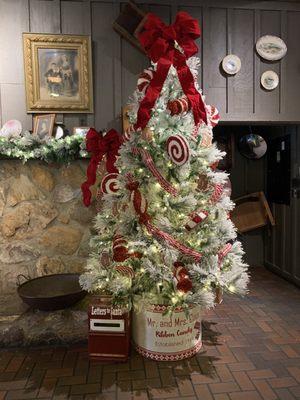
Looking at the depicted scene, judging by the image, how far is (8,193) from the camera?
9.30 feet

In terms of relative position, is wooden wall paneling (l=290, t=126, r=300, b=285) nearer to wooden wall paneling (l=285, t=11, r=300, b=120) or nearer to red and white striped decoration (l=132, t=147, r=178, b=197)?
wooden wall paneling (l=285, t=11, r=300, b=120)

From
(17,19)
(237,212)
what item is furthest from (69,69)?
(237,212)

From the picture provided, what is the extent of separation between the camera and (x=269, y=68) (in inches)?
122

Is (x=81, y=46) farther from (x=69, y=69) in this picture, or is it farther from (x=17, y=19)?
(x=17, y=19)

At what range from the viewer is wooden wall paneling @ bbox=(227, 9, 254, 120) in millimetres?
3027

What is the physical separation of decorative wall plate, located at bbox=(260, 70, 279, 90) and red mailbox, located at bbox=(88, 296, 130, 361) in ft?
7.60

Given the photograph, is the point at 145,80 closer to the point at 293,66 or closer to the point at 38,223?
the point at 38,223

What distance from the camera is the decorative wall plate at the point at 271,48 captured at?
3.04m

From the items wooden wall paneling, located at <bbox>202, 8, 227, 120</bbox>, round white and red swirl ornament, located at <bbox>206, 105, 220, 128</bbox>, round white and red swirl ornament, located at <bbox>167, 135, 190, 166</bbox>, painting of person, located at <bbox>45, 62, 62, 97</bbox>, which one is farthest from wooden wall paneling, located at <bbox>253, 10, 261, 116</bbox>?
painting of person, located at <bbox>45, 62, 62, 97</bbox>

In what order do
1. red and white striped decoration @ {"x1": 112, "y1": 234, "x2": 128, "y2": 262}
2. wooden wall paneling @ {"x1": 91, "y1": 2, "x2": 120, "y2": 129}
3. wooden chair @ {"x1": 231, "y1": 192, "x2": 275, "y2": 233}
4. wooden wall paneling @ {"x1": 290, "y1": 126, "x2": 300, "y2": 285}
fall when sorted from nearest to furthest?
1. red and white striped decoration @ {"x1": 112, "y1": 234, "x2": 128, "y2": 262}
2. wooden wall paneling @ {"x1": 91, "y1": 2, "x2": 120, "y2": 129}
3. wooden wall paneling @ {"x1": 290, "y1": 126, "x2": 300, "y2": 285}
4. wooden chair @ {"x1": 231, "y1": 192, "x2": 275, "y2": 233}

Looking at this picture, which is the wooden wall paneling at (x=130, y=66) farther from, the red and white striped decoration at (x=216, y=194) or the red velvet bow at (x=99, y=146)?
the red and white striped decoration at (x=216, y=194)

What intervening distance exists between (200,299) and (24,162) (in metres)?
1.75

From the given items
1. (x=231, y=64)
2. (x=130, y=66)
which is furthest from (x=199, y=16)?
(x=130, y=66)

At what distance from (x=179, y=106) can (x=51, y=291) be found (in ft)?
6.00
